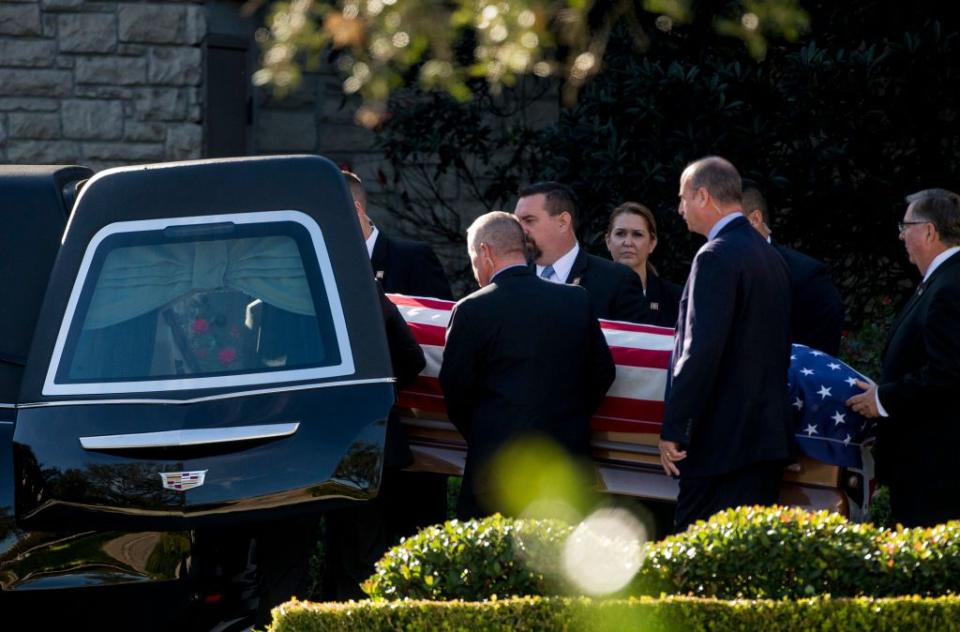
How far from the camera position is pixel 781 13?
3492 millimetres

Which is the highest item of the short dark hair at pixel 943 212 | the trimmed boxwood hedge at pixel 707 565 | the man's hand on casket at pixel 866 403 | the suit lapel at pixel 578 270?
the short dark hair at pixel 943 212

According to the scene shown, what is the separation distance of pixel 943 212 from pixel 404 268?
8.25 feet

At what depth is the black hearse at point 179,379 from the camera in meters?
4.77

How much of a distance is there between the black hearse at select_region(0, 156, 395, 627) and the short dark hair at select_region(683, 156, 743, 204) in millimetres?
1483

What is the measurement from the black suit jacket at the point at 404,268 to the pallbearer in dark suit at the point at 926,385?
220 centimetres

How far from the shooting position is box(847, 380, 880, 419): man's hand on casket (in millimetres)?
5848

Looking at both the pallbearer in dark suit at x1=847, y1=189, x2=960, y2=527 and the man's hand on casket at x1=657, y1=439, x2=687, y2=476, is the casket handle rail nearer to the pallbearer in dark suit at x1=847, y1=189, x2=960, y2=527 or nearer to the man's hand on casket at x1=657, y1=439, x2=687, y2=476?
the man's hand on casket at x1=657, y1=439, x2=687, y2=476

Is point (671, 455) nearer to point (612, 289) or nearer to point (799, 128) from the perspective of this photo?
point (612, 289)

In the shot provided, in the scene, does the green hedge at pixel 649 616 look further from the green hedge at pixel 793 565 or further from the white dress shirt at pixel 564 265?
the white dress shirt at pixel 564 265

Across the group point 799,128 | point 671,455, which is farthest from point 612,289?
point 799,128

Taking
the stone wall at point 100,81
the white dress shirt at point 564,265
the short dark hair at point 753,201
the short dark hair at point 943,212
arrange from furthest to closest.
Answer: the stone wall at point 100,81 → the short dark hair at point 753,201 → the white dress shirt at point 564,265 → the short dark hair at point 943,212

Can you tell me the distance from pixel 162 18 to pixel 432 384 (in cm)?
588

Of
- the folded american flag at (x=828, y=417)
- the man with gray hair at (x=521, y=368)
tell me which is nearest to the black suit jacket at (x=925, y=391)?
the folded american flag at (x=828, y=417)

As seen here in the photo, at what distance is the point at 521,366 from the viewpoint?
236 inches
